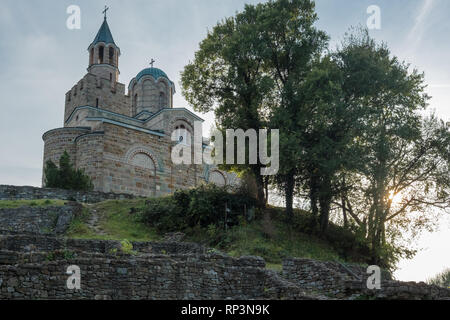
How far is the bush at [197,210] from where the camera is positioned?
1989 cm

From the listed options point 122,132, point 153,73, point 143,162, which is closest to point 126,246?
point 122,132

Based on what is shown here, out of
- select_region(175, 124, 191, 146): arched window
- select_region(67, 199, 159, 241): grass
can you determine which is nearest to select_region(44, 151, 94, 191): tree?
select_region(67, 199, 159, 241): grass

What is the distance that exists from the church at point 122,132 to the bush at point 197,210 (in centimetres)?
348

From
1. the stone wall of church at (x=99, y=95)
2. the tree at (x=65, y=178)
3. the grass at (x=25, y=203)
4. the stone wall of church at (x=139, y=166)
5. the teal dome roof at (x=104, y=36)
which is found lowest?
the grass at (x=25, y=203)

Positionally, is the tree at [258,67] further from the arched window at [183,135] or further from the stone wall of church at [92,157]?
the arched window at [183,135]

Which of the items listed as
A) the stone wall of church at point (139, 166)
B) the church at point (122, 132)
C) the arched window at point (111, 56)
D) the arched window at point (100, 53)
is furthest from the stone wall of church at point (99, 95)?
the stone wall of church at point (139, 166)

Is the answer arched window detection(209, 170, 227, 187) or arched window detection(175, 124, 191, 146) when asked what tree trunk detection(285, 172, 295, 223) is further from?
arched window detection(209, 170, 227, 187)

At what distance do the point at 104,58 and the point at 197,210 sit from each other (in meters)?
21.4

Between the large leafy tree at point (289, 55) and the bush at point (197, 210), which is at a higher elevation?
the large leafy tree at point (289, 55)

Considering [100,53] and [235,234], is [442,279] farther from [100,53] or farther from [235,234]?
[100,53]

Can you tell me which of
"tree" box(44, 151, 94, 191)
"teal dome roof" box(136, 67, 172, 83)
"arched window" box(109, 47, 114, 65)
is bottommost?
"tree" box(44, 151, 94, 191)

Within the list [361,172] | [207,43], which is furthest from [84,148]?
[361,172]

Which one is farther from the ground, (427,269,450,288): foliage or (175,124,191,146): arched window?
(175,124,191,146): arched window

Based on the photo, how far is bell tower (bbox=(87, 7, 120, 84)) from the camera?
3747cm
